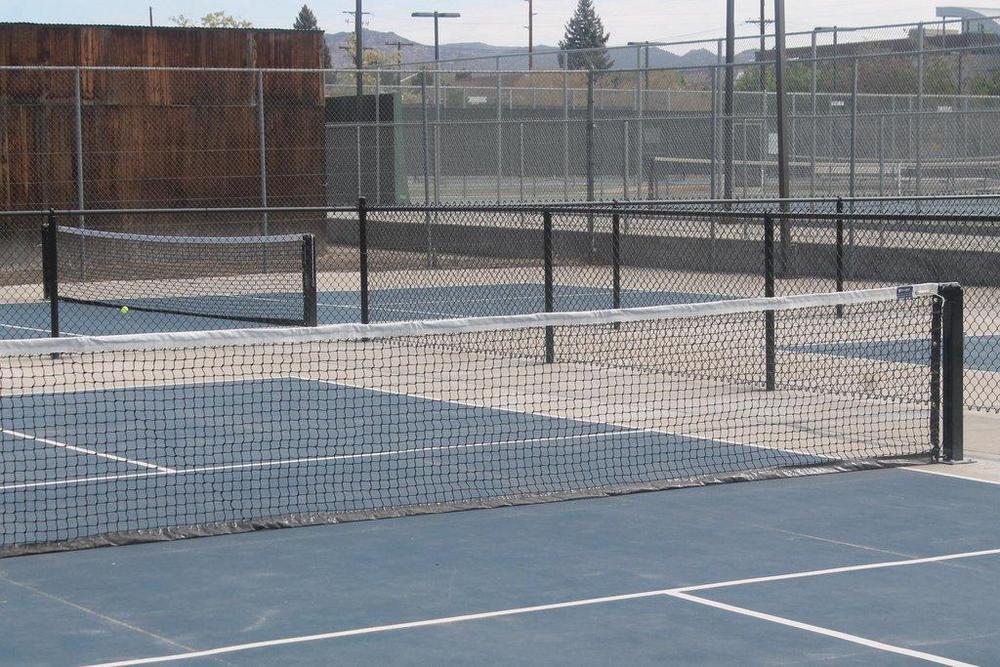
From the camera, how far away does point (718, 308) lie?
10.5 metres

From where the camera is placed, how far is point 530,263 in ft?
87.6

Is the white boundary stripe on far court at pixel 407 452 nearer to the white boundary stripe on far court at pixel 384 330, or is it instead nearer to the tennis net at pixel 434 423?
the tennis net at pixel 434 423

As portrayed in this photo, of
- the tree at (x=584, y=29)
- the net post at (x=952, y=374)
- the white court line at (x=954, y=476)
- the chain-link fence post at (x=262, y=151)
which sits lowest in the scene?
the white court line at (x=954, y=476)

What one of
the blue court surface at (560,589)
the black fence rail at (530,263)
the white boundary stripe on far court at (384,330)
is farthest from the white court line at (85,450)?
the black fence rail at (530,263)

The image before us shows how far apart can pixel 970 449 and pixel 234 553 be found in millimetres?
5269

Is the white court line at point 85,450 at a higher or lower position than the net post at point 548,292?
lower

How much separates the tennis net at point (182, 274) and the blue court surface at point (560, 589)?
1179cm

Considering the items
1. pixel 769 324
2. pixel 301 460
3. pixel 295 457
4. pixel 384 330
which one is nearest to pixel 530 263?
pixel 769 324

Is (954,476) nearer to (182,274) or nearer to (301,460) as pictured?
(301,460)

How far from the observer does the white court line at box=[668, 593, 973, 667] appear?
254 inches

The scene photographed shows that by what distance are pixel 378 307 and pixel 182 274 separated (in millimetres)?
5284

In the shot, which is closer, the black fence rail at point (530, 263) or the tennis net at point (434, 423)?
the tennis net at point (434, 423)

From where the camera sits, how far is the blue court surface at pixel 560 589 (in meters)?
6.61

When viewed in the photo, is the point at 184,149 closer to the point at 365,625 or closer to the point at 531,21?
the point at 365,625
